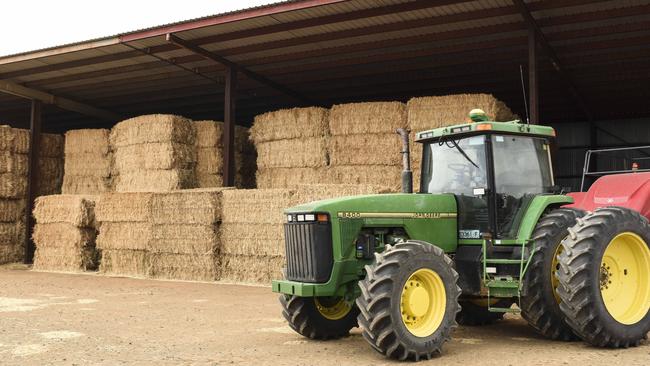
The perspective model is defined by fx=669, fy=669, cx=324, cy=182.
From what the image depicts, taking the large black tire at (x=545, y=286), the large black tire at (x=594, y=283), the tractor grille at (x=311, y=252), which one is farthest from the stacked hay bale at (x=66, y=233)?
the large black tire at (x=594, y=283)

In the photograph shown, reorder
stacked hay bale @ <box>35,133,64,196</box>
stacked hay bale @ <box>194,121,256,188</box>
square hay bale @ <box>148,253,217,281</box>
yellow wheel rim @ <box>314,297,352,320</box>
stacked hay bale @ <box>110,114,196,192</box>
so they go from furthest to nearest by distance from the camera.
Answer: stacked hay bale @ <box>35,133,64,196</box>, stacked hay bale @ <box>194,121,256,188</box>, stacked hay bale @ <box>110,114,196,192</box>, square hay bale @ <box>148,253,217,281</box>, yellow wheel rim @ <box>314,297,352,320</box>

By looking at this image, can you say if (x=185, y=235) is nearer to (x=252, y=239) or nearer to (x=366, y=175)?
(x=252, y=239)

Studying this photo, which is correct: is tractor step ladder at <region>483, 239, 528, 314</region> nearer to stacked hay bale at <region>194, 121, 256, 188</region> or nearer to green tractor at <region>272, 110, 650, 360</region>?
green tractor at <region>272, 110, 650, 360</region>

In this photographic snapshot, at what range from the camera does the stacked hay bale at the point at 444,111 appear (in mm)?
12258

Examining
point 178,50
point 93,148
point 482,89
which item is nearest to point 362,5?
point 178,50

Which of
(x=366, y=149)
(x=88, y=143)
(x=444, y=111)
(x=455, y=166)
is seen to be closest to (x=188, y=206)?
(x=366, y=149)

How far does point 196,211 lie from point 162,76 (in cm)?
489

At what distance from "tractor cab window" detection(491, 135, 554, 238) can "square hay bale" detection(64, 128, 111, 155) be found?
12.6 metres

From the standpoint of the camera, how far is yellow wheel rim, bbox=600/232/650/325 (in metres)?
6.50

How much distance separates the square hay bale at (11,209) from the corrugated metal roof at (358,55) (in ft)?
10.7

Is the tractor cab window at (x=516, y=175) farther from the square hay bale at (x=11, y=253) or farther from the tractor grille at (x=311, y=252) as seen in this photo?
the square hay bale at (x=11, y=253)

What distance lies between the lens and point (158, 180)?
592 inches

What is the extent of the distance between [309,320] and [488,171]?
2.36 m

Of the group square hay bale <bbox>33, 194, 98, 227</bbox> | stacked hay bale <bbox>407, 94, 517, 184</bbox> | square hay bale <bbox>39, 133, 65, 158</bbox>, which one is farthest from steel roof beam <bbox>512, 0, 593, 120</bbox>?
square hay bale <bbox>39, 133, 65, 158</bbox>
